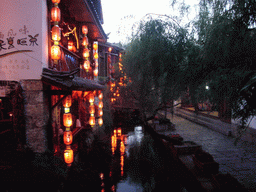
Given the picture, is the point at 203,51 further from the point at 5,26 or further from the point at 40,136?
the point at 5,26

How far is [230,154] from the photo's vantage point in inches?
382

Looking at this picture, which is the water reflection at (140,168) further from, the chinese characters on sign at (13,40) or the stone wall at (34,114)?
the chinese characters on sign at (13,40)

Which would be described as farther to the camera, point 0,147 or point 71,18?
point 71,18

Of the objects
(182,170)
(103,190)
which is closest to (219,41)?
(182,170)

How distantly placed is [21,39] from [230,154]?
11751 mm

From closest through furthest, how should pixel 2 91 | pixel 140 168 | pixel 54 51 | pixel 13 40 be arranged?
pixel 2 91
pixel 13 40
pixel 54 51
pixel 140 168

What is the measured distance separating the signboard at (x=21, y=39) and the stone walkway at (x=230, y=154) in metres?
7.43

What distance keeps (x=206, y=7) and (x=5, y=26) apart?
24.1 feet

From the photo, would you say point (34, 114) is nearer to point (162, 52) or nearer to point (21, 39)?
point (21, 39)

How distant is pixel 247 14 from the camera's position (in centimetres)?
425

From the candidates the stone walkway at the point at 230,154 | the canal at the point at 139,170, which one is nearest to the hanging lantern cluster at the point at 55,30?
the canal at the point at 139,170

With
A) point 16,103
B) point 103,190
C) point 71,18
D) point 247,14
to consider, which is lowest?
point 103,190

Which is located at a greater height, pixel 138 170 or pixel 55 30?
pixel 55 30

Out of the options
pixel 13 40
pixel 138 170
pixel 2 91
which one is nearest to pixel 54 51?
pixel 13 40
